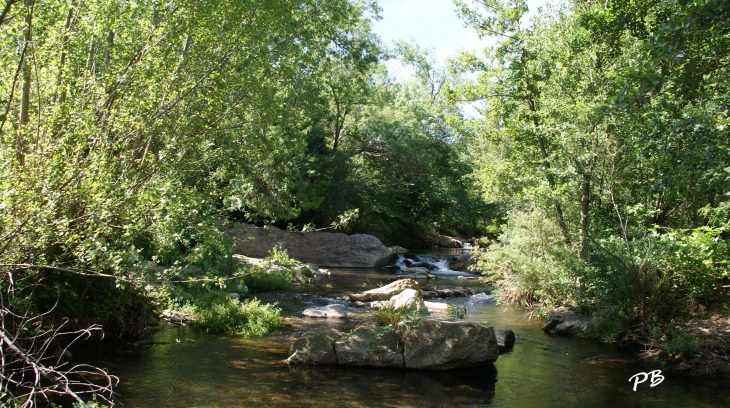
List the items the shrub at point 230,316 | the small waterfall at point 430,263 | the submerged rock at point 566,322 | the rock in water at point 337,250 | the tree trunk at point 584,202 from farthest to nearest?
1. the rock in water at point 337,250
2. the small waterfall at point 430,263
3. the tree trunk at point 584,202
4. the submerged rock at point 566,322
5. the shrub at point 230,316

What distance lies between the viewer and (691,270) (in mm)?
9766

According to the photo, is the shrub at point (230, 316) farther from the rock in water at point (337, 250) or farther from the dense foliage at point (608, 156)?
the rock in water at point (337, 250)

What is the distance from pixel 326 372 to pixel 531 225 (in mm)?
7964

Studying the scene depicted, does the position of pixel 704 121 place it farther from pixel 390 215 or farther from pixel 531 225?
pixel 390 215

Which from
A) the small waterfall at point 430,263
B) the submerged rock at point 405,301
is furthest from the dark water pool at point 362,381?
the small waterfall at point 430,263

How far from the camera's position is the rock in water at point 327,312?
42.1ft

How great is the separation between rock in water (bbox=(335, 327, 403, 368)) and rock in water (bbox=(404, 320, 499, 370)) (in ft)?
0.67

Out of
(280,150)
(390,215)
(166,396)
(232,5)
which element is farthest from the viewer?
(390,215)

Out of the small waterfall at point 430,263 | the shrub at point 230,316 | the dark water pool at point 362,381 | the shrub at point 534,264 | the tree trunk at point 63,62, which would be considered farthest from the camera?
the small waterfall at point 430,263

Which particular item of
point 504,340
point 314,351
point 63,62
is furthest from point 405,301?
point 63,62

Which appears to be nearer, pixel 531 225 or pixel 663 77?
pixel 663 77

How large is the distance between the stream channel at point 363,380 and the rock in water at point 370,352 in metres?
0.16

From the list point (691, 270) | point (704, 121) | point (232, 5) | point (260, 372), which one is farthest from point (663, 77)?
point (232, 5)
